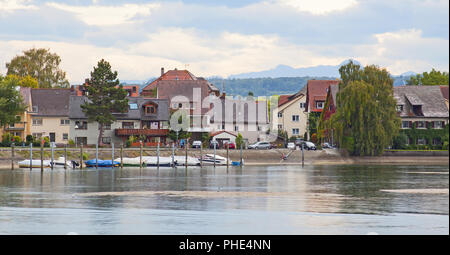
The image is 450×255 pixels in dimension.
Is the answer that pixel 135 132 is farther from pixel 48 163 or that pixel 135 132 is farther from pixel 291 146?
pixel 48 163

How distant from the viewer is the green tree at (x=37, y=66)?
561ft

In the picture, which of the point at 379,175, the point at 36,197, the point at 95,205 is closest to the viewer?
the point at 95,205

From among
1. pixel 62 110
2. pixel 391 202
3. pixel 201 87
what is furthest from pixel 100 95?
pixel 391 202

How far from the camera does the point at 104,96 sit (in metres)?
135

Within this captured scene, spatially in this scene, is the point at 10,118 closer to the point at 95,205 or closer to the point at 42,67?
the point at 42,67

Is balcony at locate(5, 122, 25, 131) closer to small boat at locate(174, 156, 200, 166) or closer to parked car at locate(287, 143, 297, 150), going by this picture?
small boat at locate(174, 156, 200, 166)

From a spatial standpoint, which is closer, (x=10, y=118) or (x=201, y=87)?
(x=10, y=118)

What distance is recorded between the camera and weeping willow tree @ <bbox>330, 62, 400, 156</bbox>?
409ft

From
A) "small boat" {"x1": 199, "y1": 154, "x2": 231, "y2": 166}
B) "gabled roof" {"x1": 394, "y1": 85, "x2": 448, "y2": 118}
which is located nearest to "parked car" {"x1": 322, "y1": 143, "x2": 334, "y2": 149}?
"gabled roof" {"x1": 394, "y1": 85, "x2": 448, "y2": 118}

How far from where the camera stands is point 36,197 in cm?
6344

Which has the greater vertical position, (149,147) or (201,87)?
(201,87)

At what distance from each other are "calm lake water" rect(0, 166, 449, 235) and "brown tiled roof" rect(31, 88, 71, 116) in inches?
2140

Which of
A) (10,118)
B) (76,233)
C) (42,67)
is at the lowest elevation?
(76,233)

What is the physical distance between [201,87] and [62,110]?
106 feet
